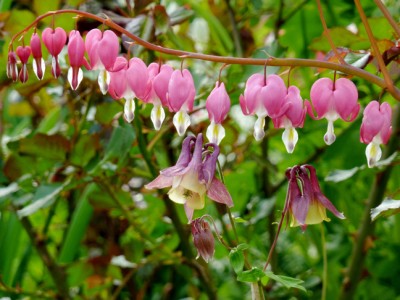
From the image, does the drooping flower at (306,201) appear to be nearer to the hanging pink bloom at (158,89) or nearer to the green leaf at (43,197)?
the hanging pink bloom at (158,89)

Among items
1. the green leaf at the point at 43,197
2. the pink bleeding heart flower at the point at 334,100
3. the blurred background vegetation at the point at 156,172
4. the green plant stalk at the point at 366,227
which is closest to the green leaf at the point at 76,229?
the blurred background vegetation at the point at 156,172

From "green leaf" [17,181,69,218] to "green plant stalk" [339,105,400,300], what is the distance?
537mm

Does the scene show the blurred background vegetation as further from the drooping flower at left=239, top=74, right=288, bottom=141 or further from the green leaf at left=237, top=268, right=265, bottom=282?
the green leaf at left=237, top=268, right=265, bottom=282

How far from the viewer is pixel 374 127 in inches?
30.3

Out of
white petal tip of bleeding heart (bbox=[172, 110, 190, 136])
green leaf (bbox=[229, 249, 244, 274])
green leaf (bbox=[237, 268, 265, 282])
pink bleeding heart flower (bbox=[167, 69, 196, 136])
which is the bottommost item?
green leaf (bbox=[237, 268, 265, 282])

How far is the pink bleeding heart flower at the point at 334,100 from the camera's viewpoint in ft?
2.54

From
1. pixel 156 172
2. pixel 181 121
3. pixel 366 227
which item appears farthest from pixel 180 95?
pixel 366 227

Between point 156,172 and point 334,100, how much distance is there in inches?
16.9

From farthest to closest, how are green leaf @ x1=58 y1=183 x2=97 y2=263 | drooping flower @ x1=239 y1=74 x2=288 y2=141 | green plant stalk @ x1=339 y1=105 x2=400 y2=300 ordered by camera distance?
green leaf @ x1=58 y1=183 x2=97 y2=263
green plant stalk @ x1=339 y1=105 x2=400 y2=300
drooping flower @ x1=239 y1=74 x2=288 y2=141

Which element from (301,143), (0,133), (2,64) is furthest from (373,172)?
(0,133)

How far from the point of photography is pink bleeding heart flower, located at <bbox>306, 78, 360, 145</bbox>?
78cm

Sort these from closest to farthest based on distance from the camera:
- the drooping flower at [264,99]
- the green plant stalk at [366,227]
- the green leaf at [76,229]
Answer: the drooping flower at [264,99] → the green plant stalk at [366,227] → the green leaf at [76,229]

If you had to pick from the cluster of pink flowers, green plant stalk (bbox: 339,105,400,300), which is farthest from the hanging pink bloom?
green plant stalk (bbox: 339,105,400,300)

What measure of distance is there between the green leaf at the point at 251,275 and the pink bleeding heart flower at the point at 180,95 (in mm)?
165
